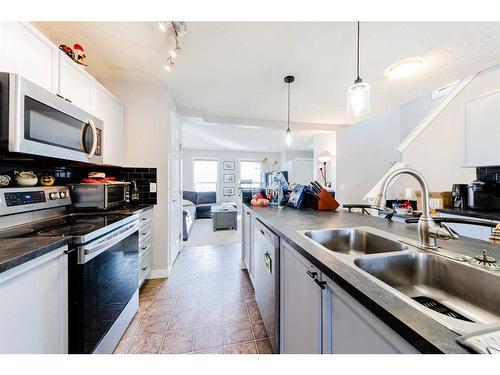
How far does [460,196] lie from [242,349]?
3.07m

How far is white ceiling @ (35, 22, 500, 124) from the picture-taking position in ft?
5.34

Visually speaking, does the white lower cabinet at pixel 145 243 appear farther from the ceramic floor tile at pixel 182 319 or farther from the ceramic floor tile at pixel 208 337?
the ceramic floor tile at pixel 208 337

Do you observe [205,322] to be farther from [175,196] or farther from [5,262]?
[175,196]

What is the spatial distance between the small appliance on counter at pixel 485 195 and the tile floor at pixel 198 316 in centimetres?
278

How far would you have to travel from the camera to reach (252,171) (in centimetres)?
870

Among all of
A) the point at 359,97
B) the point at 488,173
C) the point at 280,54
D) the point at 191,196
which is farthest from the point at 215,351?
the point at 191,196

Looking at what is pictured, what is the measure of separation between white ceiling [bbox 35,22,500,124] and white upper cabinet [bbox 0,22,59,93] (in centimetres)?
41

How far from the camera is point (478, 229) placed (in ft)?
6.63

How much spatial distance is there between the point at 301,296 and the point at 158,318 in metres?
1.47

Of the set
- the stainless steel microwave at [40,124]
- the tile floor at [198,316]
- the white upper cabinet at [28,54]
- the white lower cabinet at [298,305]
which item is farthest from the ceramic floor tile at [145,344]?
the white upper cabinet at [28,54]

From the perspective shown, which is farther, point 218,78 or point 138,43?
point 218,78

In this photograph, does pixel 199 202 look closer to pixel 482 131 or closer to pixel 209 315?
pixel 209 315
